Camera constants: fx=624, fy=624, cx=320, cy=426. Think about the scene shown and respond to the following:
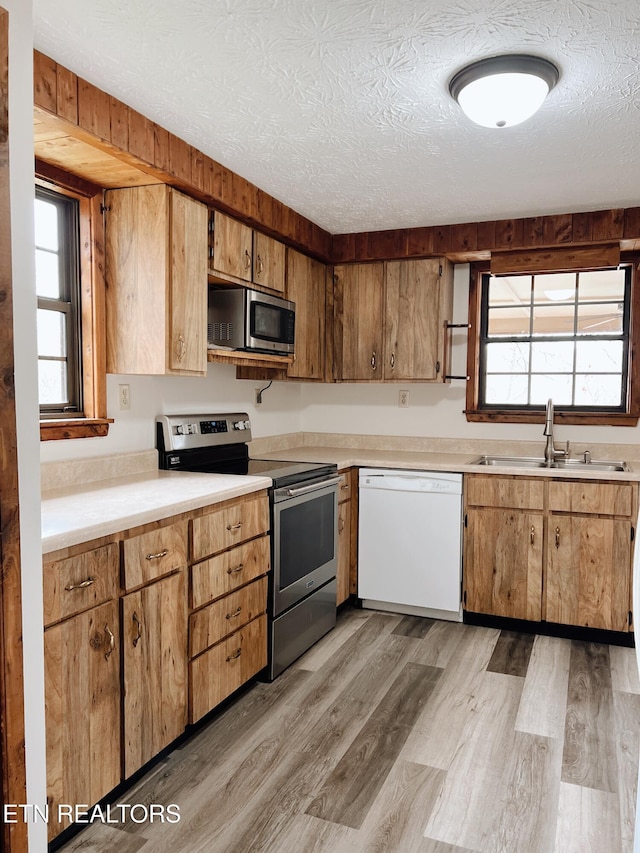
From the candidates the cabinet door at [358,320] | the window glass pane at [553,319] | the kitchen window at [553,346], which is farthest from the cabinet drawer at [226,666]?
the window glass pane at [553,319]

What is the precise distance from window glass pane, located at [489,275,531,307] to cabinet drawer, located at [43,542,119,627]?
301 cm

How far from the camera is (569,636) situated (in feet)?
11.2

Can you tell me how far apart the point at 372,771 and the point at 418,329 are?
2.50 meters

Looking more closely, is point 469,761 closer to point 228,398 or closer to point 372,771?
point 372,771

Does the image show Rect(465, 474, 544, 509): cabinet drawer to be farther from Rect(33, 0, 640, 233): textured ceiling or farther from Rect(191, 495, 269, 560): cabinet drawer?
Rect(33, 0, 640, 233): textured ceiling

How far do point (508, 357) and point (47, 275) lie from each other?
278 centimetres

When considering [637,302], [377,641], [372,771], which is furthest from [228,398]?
[637,302]

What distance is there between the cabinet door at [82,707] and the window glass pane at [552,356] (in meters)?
3.02

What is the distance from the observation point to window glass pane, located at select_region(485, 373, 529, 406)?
13.2 ft

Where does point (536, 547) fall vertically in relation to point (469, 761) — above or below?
above

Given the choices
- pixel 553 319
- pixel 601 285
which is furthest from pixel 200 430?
pixel 601 285

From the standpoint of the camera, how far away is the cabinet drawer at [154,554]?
1995 millimetres

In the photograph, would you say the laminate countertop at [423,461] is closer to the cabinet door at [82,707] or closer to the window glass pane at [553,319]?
the window glass pane at [553,319]

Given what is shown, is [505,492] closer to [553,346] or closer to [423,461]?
[423,461]
